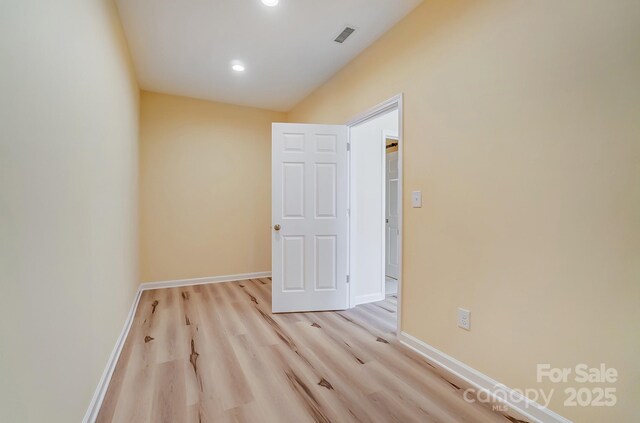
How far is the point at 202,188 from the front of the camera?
4.12 m

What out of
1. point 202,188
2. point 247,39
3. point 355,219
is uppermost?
point 247,39

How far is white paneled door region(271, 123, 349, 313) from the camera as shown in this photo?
9.85ft

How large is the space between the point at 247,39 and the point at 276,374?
2.82m

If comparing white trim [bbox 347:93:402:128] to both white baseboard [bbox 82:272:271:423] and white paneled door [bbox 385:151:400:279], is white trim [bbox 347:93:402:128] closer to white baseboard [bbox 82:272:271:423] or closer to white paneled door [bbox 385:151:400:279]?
white paneled door [bbox 385:151:400:279]

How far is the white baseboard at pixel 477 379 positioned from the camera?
145 cm

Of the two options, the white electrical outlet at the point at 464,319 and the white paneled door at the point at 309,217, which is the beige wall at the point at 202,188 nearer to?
the white paneled door at the point at 309,217

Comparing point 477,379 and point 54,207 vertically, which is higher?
point 54,207

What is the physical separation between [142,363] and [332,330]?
151 centimetres

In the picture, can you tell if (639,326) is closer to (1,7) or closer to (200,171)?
(1,7)

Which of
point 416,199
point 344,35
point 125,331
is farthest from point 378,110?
point 125,331

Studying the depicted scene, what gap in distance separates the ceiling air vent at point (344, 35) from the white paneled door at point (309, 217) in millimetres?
808

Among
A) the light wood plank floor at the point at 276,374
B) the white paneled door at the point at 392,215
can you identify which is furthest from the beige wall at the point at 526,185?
the white paneled door at the point at 392,215

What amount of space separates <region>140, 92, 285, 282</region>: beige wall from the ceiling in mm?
540

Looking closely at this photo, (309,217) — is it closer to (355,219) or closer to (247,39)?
(355,219)
